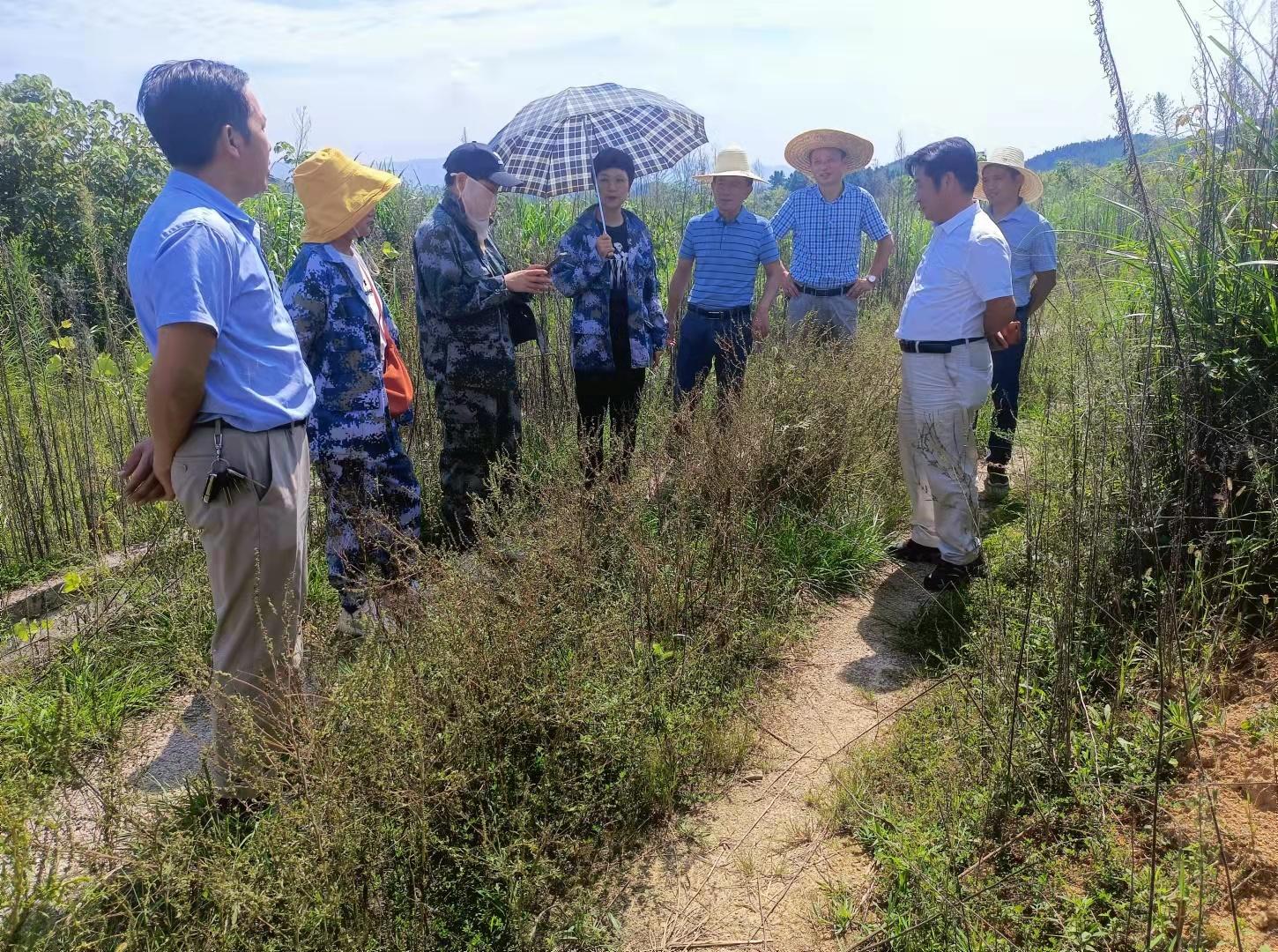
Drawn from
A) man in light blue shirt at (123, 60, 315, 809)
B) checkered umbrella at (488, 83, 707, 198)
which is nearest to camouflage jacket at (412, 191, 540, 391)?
checkered umbrella at (488, 83, 707, 198)

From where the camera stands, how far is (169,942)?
1.97m

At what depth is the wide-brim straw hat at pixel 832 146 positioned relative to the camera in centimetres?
557

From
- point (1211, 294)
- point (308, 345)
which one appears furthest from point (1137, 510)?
point (308, 345)

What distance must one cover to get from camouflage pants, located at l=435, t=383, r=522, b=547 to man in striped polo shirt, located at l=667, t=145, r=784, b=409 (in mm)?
1371

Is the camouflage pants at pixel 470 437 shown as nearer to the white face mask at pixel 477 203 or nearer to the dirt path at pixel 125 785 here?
the white face mask at pixel 477 203

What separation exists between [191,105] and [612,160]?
8.27 feet

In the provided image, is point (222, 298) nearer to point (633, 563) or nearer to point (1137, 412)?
point (633, 563)

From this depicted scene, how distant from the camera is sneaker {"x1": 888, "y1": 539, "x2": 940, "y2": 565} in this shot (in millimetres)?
4348

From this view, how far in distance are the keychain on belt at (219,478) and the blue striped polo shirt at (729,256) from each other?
138 inches

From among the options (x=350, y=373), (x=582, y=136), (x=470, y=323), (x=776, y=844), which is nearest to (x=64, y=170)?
(x=582, y=136)

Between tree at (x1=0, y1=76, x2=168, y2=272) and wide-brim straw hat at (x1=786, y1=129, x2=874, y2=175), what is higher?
tree at (x1=0, y1=76, x2=168, y2=272)

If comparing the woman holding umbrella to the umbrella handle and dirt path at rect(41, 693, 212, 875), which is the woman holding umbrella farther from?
dirt path at rect(41, 693, 212, 875)

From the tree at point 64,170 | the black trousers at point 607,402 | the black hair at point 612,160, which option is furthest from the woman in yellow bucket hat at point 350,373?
the tree at point 64,170

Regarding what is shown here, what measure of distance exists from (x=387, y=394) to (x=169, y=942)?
2015 millimetres
